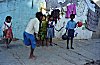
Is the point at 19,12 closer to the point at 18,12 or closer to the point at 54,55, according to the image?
the point at 18,12

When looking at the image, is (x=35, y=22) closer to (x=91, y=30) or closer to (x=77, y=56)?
(x=77, y=56)

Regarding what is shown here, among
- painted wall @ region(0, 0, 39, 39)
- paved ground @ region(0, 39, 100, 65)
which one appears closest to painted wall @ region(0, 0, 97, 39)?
painted wall @ region(0, 0, 39, 39)

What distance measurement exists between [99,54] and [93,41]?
9.74ft

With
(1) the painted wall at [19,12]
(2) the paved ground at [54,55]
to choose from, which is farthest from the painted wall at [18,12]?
(2) the paved ground at [54,55]

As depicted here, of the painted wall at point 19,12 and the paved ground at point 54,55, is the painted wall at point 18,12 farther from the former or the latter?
the paved ground at point 54,55

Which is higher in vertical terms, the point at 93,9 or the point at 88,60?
the point at 93,9

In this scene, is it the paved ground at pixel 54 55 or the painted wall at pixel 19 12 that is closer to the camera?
the paved ground at pixel 54 55

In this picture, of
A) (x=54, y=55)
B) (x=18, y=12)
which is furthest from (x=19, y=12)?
(x=54, y=55)

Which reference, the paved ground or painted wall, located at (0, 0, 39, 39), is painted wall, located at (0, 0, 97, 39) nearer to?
painted wall, located at (0, 0, 39, 39)

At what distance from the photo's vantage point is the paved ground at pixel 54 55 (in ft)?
27.3

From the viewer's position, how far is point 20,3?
40.7 ft

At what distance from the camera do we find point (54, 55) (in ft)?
30.8

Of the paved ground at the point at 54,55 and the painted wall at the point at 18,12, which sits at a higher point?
the painted wall at the point at 18,12

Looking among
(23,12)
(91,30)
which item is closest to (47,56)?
(23,12)
